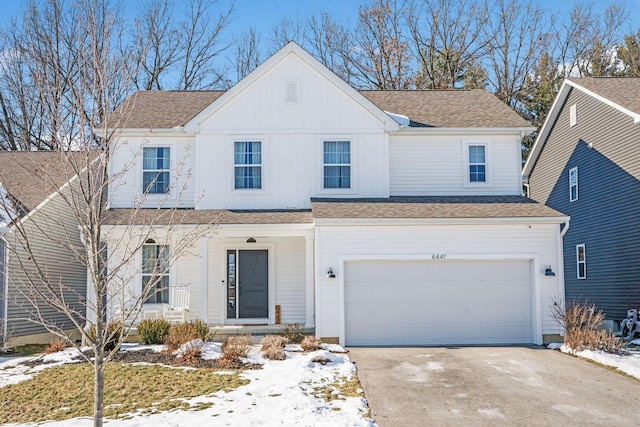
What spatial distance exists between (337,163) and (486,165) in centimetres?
429

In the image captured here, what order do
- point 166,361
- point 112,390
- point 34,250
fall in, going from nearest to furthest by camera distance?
1. point 112,390
2. point 166,361
3. point 34,250

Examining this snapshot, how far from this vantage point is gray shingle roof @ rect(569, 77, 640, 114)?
1806cm

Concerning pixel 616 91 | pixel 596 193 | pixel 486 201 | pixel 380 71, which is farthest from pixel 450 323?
pixel 380 71

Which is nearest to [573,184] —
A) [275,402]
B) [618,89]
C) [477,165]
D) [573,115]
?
[573,115]

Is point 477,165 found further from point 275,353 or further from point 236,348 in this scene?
point 236,348

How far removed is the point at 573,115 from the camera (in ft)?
68.8

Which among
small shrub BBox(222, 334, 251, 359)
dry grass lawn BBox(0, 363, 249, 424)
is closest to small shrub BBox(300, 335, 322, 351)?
small shrub BBox(222, 334, 251, 359)

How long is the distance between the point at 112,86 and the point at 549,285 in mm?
11268

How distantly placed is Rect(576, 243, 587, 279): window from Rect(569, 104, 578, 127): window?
412cm

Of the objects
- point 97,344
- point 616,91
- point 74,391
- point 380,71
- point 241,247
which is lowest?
point 74,391

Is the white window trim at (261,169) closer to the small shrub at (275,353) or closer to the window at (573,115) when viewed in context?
the small shrub at (275,353)

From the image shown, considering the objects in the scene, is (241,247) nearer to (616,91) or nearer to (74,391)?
(74,391)

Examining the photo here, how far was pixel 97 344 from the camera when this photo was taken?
6328 mm

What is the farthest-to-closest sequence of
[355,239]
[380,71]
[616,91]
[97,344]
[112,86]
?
[380,71] < [616,91] < [355,239] < [112,86] < [97,344]
